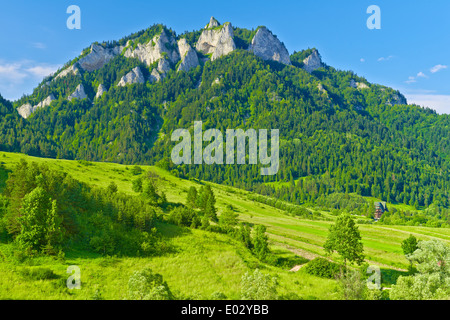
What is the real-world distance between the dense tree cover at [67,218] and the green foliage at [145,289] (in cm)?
1620

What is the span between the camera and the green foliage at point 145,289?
1953cm

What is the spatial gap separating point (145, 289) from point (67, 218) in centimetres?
2298

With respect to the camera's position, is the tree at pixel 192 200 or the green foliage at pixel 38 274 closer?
the green foliage at pixel 38 274

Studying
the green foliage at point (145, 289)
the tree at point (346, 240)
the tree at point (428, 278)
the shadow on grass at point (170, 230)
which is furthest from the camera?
→ the shadow on grass at point (170, 230)

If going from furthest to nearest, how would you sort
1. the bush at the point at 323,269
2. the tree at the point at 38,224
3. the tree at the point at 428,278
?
the bush at the point at 323,269 → the tree at the point at 38,224 → the tree at the point at 428,278

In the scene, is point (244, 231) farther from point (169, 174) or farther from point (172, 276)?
point (169, 174)

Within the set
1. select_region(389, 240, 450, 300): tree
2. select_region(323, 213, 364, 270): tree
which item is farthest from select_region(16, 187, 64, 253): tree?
select_region(323, 213, 364, 270): tree

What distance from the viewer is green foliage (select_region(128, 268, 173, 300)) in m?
19.5

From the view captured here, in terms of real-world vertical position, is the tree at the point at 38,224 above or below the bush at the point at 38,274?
above

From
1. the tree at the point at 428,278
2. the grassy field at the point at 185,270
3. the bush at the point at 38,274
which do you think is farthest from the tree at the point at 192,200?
the tree at the point at 428,278

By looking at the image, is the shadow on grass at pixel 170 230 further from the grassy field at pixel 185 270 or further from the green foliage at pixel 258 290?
the green foliage at pixel 258 290

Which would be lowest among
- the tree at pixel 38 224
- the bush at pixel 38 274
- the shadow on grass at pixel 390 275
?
the shadow on grass at pixel 390 275

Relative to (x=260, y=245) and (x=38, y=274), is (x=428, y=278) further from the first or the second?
(x=38, y=274)
